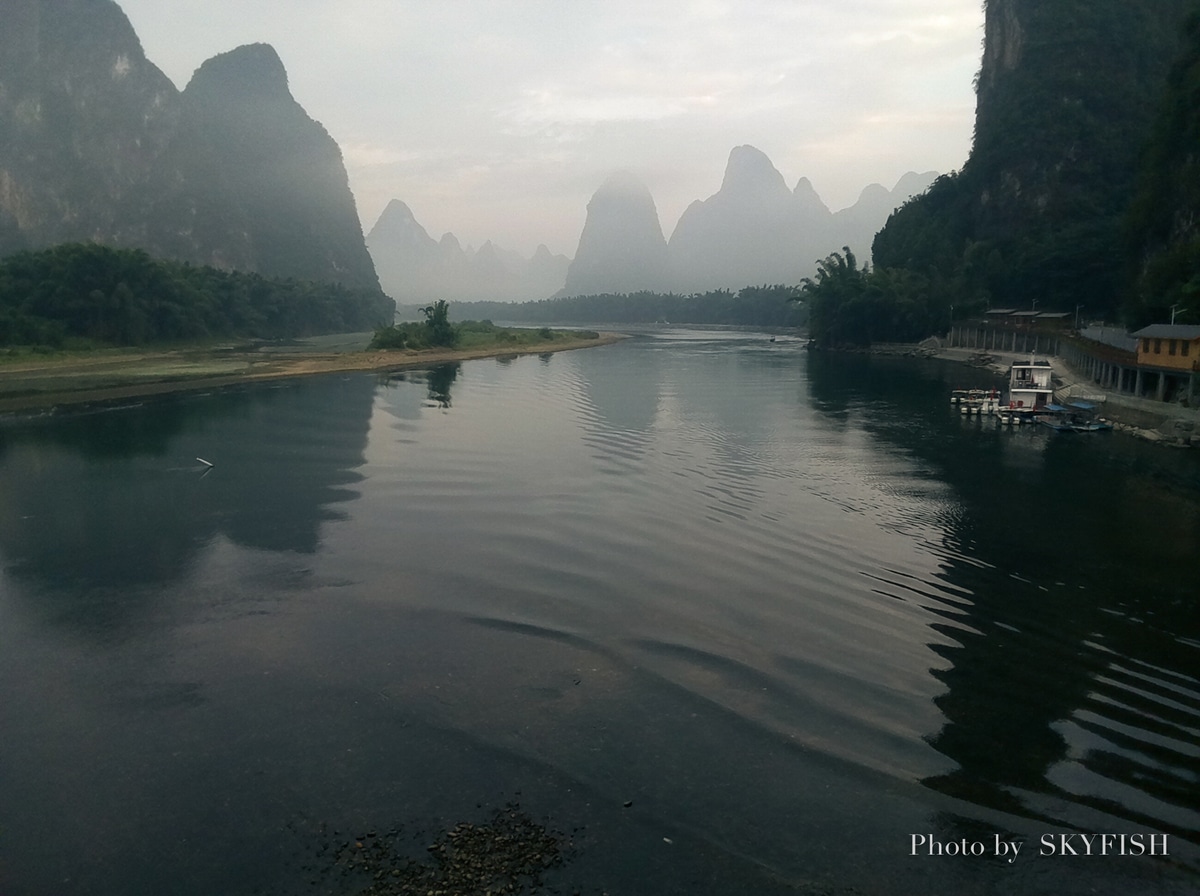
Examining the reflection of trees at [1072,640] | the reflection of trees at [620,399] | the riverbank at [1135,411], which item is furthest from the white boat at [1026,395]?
the reflection of trees at [620,399]

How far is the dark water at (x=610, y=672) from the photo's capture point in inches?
325

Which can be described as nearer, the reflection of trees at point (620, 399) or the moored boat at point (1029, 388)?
the reflection of trees at point (620, 399)

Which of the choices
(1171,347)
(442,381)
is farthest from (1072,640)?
(442,381)

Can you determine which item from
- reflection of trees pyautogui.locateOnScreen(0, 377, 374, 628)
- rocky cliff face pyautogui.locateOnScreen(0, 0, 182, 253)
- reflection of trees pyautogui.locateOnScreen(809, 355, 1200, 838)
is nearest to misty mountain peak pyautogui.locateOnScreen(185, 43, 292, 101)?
rocky cliff face pyautogui.locateOnScreen(0, 0, 182, 253)

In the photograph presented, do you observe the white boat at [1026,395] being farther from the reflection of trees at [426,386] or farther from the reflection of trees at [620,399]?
the reflection of trees at [426,386]

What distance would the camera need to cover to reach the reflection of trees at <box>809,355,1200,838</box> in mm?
9219

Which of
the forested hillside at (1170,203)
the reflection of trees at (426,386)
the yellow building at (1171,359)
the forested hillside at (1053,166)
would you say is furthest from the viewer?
the forested hillside at (1053,166)

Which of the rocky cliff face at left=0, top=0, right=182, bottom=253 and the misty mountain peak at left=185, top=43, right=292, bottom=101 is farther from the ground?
the misty mountain peak at left=185, top=43, right=292, bottom=101

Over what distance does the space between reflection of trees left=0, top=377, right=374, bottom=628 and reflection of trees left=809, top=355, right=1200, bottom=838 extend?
13.2m

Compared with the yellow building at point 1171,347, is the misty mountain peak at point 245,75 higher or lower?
higher

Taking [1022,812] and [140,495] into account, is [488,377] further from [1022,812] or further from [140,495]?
[1022,812]

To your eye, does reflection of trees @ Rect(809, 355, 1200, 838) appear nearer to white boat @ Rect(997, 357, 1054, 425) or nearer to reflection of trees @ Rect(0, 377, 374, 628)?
white boat @ Rect(997, 357, 1054, 425)

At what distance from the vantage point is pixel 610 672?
11.7m

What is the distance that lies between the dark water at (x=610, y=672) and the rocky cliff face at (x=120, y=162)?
112m
